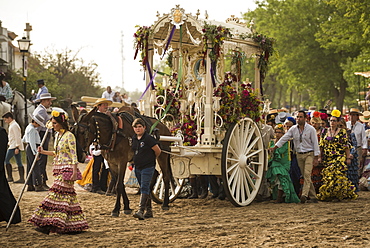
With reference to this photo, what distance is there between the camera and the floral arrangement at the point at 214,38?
1079cm

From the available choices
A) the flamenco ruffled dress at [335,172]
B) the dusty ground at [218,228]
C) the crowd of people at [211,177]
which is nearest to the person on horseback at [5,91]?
the crowd of people at [211,177]

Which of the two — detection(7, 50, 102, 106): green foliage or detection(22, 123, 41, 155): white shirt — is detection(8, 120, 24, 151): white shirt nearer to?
detection(22, 123, 41, 155): white shirt

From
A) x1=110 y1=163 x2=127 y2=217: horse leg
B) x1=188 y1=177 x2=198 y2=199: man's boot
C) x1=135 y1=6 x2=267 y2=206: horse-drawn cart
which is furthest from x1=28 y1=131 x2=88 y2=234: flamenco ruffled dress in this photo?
x1=188 y1=177 x2=198 y2=199: man's boot

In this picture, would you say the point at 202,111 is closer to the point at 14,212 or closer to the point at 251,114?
the point at 251,114

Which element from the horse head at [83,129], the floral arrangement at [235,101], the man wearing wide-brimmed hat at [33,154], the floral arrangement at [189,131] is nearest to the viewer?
the horse head at [83,129]

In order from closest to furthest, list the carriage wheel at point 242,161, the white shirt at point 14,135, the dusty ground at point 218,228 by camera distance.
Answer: the dusty ground at point 218,228 → the carriage wheel at point 242,161 → the white shirt at point 14,135

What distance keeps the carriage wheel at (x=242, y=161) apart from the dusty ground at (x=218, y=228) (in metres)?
0.31

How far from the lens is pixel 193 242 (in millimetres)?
7703

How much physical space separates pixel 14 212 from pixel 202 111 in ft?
13.4

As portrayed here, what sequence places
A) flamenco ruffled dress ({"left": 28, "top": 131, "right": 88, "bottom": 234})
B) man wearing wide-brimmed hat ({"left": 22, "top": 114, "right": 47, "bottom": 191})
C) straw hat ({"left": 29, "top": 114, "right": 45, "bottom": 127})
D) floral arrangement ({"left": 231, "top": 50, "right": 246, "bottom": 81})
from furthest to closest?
man wearing wide-brimmed hat ({"left": 22, "top": 114, "right": 47, "bottom": 191}) → straw hat ({"left": 29, "top": 114, "right": 45, "bottom": 127}) → floral arrangement ({"left": 231, "top": 50, "right": 246, "bottom": 81}) → flamenco ruffled dress ({"left": 28, "top": 131, "right": 88, "bottom": 234})

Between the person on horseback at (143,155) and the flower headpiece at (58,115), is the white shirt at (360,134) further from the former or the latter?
the flower headpiece at (58,115)

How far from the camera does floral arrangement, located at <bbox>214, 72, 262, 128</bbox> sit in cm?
1111

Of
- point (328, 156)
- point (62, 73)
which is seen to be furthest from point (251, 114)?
point (62, 73)

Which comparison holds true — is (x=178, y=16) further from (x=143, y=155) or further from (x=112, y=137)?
(x=143, y=155)
